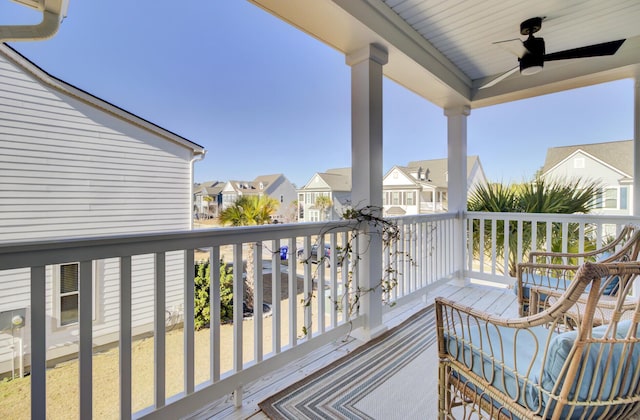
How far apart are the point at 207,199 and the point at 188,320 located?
656 millimetres

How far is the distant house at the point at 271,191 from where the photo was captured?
1780 mm

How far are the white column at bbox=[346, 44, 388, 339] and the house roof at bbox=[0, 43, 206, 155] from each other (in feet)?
3.88

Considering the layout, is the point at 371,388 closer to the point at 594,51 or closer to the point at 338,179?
the point at 338,179

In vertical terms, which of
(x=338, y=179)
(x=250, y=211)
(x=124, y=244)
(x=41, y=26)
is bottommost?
(x=124, y=244)

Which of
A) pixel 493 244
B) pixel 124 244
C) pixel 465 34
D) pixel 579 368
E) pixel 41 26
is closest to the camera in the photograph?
pixel 579 368

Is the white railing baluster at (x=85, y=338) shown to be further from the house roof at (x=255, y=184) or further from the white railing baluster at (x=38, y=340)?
the house roof at (x=255, y=184)

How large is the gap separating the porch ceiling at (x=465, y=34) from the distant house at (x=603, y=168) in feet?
2.56

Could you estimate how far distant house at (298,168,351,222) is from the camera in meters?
2.12

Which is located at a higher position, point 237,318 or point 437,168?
point 437,168

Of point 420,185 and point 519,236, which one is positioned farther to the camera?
point 519,236

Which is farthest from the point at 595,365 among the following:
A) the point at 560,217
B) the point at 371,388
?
the point at 560,217

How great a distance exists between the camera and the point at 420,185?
329cm

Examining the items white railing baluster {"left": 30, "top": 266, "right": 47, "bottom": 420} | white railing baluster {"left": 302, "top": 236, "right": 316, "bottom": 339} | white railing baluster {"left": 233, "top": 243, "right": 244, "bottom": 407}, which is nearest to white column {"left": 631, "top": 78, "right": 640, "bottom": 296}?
white railing baluster {"left": 302, "top": 236, "right": 316, "bottom": 339}

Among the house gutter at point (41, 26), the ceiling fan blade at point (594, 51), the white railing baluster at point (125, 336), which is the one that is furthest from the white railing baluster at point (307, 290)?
the ceiling fan blade at point (594, 51)
